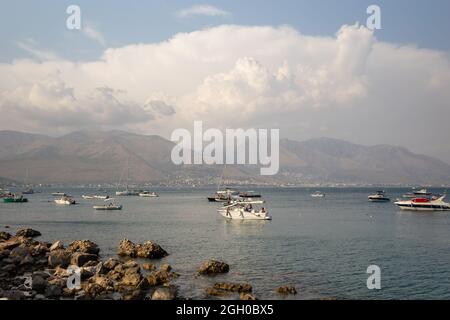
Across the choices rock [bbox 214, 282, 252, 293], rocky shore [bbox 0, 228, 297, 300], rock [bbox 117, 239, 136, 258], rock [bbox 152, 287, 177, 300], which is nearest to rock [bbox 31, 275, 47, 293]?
rocky shore [bbox 0, 228, 297, 300]

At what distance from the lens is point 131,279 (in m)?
37.8

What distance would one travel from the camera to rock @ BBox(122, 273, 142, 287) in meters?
37.4

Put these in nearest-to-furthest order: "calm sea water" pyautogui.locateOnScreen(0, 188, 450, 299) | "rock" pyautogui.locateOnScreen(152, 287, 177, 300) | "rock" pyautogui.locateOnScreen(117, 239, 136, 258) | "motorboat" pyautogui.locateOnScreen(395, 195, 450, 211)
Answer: "rock" pyautogui.locateOnScreen(152, 287, 177, 300) < "calm sea water" pyautogui.locateOnScreen(0, 188, 450, 299) < "rock" pyautogui.locateOnScreen(117, 239, 136, 258) < "motorboat" pyautogui.locateOnScreen(395, 195, 450, 211)

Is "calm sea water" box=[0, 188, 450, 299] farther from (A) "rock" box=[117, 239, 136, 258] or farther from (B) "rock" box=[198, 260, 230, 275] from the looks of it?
(A) "rock" box=[117, 239, 136, 258]

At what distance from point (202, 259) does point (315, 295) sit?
19.1m

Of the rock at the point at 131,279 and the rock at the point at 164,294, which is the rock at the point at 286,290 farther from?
the rock at the point at 131,279

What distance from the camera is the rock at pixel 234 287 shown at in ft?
120

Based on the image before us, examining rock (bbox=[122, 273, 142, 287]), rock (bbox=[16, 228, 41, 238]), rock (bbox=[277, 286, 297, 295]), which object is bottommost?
rock (bbox=[16, 228, 41, 238])

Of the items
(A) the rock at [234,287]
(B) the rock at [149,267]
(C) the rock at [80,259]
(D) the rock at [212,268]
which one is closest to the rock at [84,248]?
(C) the rock at [80,259]

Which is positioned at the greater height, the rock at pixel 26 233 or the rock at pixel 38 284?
the rock at pixel 38 284

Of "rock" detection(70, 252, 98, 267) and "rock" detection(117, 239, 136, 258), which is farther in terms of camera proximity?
"rock" detection(117, 239, 136, 258)

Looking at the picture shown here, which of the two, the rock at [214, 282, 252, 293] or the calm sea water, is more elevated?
the rock at [214, 282, 252, 293]

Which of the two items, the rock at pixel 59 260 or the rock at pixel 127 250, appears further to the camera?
the rock at pixel 127 250

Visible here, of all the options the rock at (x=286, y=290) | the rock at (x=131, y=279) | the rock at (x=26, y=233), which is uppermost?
the rock at (x=131, y=279)
